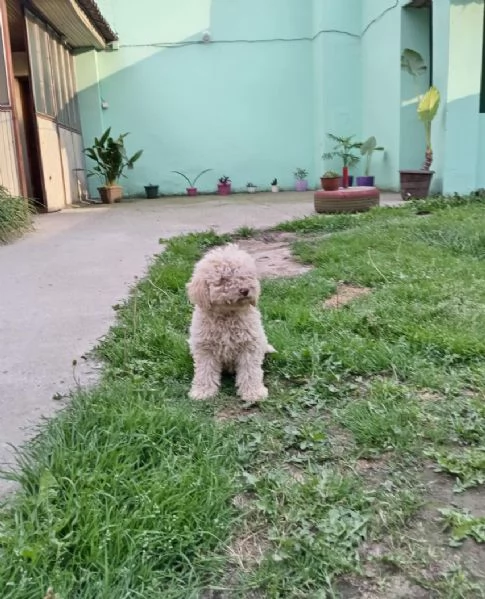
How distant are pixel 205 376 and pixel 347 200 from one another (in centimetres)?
542

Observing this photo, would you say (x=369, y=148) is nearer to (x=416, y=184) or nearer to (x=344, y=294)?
(x=416, y=184)

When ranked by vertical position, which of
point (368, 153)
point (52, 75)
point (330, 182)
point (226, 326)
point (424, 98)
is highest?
point (52, 75)

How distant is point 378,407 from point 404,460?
0.31m

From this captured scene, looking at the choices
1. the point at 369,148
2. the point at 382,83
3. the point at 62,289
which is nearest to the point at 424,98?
the point at 369,148

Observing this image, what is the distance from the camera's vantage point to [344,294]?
355cm

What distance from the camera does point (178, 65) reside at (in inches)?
501

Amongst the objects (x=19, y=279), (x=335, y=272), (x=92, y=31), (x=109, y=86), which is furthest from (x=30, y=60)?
(x=335, y=272)

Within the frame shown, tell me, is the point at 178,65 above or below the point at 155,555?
above

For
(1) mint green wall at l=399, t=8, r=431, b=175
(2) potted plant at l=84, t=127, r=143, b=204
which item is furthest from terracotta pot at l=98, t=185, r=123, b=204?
(1) mint green wall at l=399, t=8, r=431, b=175

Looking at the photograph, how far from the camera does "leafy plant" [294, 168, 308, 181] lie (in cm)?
1320

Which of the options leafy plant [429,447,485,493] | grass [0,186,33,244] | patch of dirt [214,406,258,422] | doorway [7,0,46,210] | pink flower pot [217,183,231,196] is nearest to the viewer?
leafy plant [429,447,485,493]

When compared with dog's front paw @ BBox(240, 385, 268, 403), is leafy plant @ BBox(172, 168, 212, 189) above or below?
above

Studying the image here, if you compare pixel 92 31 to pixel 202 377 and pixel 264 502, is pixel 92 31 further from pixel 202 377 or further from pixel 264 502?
pixel 264 502

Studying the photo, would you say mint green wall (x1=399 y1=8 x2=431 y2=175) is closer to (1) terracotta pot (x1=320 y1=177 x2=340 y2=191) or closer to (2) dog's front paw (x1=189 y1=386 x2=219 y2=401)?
(1) terracotta pot (x1=320 y1=177 x2=340 y2=191)
